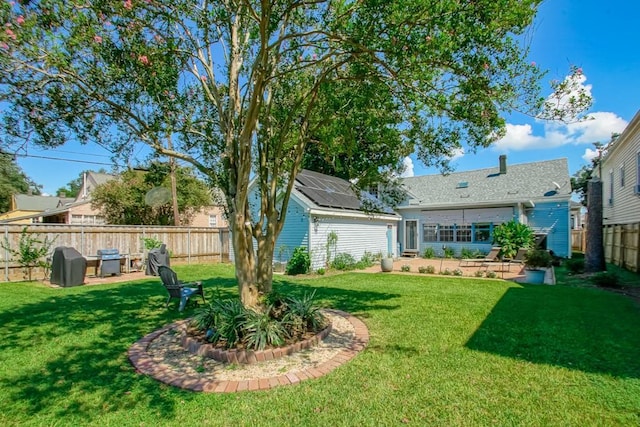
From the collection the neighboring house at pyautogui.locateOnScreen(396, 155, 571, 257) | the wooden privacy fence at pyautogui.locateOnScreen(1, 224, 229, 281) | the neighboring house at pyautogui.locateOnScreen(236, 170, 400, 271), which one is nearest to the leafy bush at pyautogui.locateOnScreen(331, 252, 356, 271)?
the neighboring house at pyautogui.locateOnScreen(236, 170, 400, 271)

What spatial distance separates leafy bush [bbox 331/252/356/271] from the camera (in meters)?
14.4

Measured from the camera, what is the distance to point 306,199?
45.4 feet

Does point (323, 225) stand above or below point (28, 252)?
above

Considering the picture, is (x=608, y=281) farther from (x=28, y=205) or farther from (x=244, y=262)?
(x=28, y=205)

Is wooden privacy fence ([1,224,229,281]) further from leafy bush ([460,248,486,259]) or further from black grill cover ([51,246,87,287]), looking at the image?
leafy bush ([460,248,486,259])

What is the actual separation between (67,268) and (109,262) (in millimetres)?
2233

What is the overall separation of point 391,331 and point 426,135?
397 centimetres

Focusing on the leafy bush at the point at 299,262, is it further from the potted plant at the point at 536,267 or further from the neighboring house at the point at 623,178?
the neighboring house at the point at 623,178

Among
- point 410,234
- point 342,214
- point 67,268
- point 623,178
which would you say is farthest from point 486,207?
point 67,268

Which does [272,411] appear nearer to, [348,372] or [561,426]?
[348,372]

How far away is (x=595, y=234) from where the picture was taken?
12.2m

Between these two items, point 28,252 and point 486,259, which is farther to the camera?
point 486,259

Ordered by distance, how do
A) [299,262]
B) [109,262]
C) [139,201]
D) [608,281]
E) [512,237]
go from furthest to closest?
[139,201]
[512,237]
[299,262]
[109,262]
[608,281]

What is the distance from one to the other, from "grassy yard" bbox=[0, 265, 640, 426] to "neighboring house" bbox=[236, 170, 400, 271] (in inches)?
248
